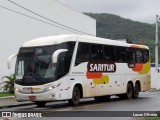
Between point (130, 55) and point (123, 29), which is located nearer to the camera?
point (130, 55)

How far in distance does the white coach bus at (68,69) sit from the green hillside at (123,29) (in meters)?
49.6

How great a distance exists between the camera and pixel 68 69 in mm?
21906

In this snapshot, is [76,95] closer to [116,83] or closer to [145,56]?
[116,83]

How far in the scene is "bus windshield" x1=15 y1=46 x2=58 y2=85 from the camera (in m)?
21.1

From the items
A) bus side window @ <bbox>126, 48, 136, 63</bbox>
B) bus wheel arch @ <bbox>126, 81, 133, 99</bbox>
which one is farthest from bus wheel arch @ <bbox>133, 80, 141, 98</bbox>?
bus side window @ <bbox>126, 48, 136, 63</bbox>

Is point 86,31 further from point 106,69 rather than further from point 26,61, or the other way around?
point 26,61

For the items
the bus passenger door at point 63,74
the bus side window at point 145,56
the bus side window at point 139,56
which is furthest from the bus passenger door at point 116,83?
the bus passenger door at point 63,74

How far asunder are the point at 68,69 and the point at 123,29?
200ft

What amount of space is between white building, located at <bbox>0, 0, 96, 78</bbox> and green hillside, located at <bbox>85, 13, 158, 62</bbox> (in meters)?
27.8

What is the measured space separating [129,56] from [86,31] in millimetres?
24979

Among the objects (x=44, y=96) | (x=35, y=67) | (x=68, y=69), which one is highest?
(x=35, y=67)

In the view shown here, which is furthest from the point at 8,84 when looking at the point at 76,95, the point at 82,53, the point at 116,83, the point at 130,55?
the point at 76,95

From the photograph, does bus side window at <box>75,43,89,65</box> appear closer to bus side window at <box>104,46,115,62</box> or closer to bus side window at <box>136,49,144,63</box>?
bus side window at <box>104,46,115,62</box>

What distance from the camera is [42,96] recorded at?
21.0 metres
